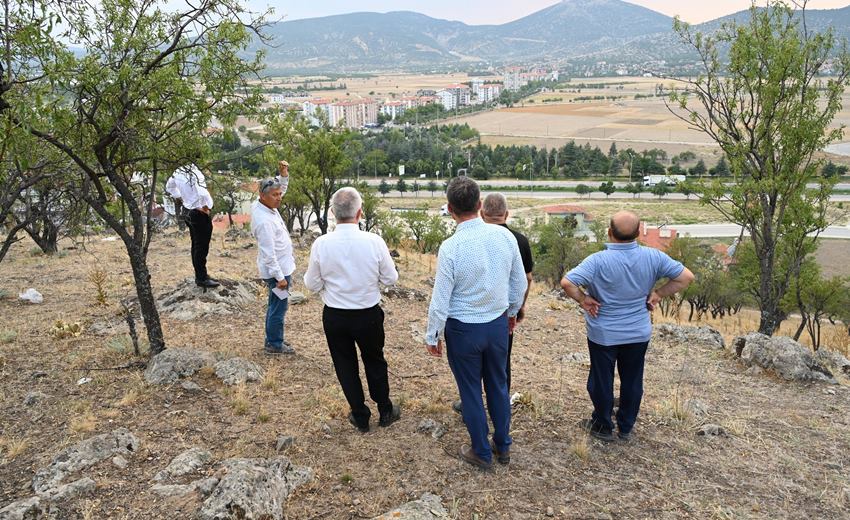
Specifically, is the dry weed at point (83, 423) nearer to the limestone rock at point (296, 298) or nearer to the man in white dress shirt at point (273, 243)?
the man in white dress shirt at point (273, 243)

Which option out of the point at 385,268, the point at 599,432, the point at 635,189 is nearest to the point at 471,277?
the point at 385,268

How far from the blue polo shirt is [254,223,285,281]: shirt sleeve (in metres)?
2.89

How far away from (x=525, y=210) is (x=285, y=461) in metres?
53.1

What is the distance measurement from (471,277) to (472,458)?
1.36 metres

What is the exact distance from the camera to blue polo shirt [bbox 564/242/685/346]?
4.07 m

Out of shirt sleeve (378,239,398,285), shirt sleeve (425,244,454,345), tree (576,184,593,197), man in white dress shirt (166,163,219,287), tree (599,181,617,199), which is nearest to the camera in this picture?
shirt sleeve (425,244,454,345)

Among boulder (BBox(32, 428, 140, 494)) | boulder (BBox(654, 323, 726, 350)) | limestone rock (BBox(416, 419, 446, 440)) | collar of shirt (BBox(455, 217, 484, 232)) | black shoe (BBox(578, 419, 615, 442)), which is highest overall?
collar of shirt (BBox(455, 217, 484, 232))

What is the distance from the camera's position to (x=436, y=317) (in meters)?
3.61

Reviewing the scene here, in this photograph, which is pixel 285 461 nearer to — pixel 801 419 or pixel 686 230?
pixel 801 419

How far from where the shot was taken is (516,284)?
3.88m

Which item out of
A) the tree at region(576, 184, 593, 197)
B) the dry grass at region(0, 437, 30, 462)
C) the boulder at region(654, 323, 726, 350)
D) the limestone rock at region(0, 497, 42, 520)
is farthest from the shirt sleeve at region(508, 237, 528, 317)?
the tree at region(576, 184, 593, 197)

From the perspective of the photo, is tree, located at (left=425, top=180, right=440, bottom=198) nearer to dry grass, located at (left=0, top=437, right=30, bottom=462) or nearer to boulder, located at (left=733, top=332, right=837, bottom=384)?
boulder, located at (left=733, top=332, right=837, bottom=384)

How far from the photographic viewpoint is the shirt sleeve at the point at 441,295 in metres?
3.57

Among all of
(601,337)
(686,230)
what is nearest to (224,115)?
(601,337)
